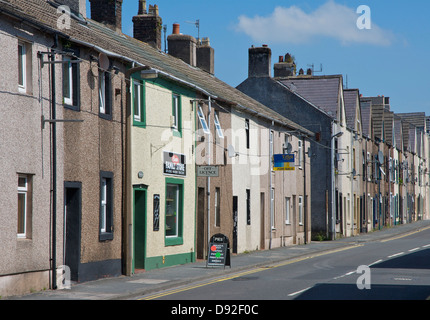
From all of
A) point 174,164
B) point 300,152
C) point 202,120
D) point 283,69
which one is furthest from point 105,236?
point 283,69

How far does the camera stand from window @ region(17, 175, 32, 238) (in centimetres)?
1642

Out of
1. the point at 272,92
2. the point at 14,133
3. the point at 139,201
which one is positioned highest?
the point at 272,92

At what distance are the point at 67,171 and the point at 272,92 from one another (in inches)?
1175

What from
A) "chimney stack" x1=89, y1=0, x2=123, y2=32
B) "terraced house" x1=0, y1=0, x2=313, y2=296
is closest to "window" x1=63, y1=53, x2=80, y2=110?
"terraced house" x1=0, y1=0, x2=313, y2=296

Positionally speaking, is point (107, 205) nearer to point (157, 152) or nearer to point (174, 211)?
point (157, 152)

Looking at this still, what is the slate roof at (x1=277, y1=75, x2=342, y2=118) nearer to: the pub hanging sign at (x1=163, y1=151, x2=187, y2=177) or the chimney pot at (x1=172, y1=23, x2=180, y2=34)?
the chimney pot at (x1=172, y1=23, x2=180, y2=34)

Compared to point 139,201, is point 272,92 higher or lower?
higher

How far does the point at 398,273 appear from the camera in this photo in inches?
856

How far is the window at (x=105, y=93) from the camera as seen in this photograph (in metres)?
20.3

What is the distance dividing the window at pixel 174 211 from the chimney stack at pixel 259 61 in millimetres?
22352

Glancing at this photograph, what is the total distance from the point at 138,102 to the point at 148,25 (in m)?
9.61

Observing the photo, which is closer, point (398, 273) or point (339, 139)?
point (398, 273)
